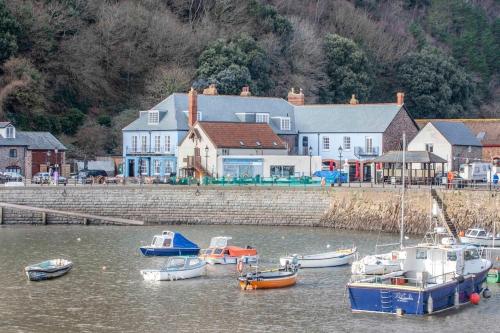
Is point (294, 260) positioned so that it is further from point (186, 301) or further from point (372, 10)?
point (372, 10)

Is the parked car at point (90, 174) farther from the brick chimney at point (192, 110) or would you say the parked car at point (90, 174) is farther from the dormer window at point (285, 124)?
the dormer window at point (285, 124)

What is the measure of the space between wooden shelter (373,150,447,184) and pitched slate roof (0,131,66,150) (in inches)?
965

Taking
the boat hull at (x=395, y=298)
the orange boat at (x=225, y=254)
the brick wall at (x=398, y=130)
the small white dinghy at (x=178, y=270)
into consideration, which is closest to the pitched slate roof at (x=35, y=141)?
the brick wall at (x=398, y=130)

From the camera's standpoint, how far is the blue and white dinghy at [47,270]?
143ft

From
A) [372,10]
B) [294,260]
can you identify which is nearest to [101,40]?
[372,10]

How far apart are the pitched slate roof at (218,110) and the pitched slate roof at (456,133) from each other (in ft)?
37.7

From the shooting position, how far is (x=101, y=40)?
3853 inches

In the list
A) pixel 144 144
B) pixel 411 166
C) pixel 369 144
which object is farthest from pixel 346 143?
pixel 144 144

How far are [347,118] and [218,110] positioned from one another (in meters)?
9.80

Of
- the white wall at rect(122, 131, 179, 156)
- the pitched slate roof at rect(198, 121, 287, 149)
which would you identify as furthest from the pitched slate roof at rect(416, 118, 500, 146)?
the white wall at rect(122, 131, 179, 156)

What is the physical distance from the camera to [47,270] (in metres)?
43.9

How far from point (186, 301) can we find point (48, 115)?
2078 inches

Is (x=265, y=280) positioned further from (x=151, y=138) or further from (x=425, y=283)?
(x=151, y=138)

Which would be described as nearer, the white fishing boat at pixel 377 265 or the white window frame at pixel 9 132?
the white fishing boat at pixel 377 265
